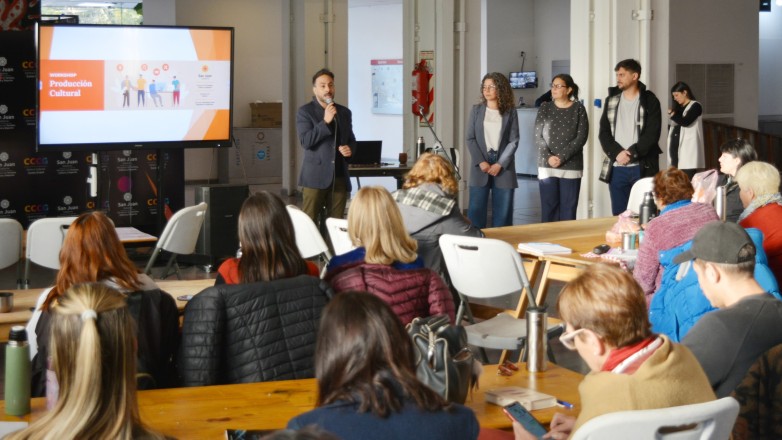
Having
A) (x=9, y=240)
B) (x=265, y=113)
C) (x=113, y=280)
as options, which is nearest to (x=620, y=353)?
(x=113, y=280)

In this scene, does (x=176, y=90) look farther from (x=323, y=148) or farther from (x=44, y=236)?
(x=44, y=236)

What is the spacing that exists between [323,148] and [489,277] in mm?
3635

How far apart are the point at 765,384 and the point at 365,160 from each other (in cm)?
744

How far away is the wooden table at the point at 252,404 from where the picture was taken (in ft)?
9.29

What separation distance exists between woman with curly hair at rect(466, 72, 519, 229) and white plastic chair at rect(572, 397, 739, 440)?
6.44 metres

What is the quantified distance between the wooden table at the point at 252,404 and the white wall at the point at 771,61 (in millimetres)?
18371

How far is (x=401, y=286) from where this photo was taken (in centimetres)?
405

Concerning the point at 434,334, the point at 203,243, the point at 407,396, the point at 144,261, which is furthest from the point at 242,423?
the point at 144,261

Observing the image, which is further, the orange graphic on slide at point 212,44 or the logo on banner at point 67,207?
the logo on banner at point 67,207

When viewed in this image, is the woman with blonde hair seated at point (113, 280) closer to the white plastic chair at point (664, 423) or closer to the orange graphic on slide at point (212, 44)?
the white plastic chair at point (664, 423)

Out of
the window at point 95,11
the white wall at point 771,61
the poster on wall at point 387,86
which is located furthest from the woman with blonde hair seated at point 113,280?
the window at point 95,11

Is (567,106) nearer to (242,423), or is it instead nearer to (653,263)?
(653,263)

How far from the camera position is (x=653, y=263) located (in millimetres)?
4898

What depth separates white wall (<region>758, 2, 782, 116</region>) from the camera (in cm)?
2013
